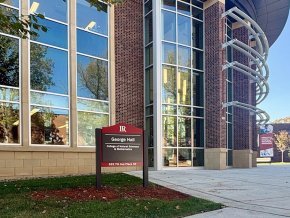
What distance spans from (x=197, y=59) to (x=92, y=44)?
6.52 meters

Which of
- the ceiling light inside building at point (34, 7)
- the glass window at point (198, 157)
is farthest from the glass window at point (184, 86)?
the ceiling light inside building at point (34, 7)

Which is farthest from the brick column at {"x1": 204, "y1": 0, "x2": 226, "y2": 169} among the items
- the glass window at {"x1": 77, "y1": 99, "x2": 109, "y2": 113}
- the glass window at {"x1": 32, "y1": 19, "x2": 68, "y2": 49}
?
the glass window at {"x1": 32, "y1": 19, "x2": 68, "y2": 49}

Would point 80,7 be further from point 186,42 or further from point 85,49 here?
point 186,42

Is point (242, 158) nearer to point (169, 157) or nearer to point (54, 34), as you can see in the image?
point (169, 157)

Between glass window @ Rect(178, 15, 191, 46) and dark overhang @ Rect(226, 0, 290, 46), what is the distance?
401 centimetres

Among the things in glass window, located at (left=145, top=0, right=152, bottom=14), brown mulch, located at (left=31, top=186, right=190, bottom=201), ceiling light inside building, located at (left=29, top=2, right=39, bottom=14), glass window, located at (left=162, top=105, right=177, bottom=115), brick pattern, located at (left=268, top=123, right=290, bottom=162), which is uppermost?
glass window, located at (left=145, top=0, right=152, bottom=14)

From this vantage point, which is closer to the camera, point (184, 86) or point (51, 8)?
A: point (51, 8)

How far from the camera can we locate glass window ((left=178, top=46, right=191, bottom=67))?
18.6 metres

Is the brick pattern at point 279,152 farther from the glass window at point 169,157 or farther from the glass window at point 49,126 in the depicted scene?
the glass window at point 49,126

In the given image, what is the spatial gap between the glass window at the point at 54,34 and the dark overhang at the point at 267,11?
11318mm

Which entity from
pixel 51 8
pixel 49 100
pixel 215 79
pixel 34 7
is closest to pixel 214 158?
pixel 215 79

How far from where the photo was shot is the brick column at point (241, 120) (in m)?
21.9

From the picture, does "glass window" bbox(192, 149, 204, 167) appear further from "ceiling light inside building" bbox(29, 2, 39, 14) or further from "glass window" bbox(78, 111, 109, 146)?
"ceiling light inside building" bbox(29, 2, 39, 14)

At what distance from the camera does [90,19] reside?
16125 millimetres
